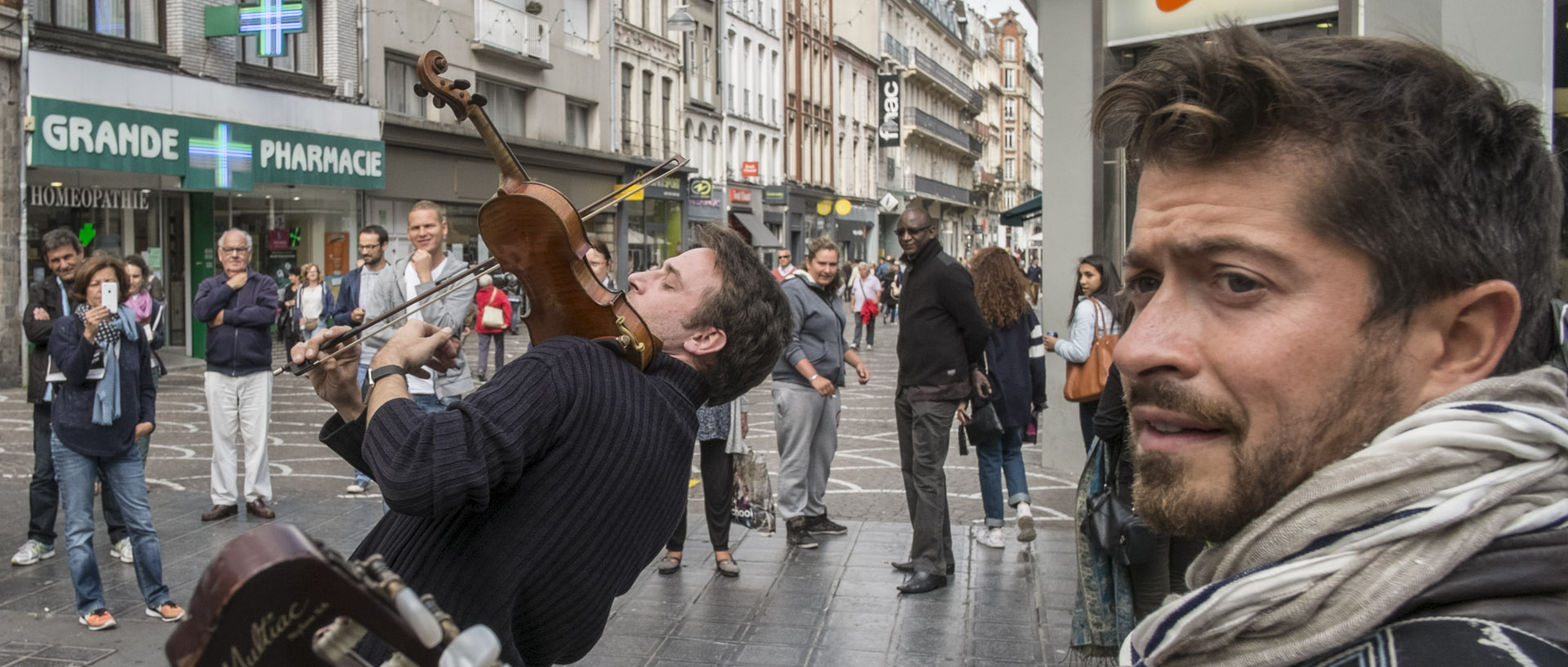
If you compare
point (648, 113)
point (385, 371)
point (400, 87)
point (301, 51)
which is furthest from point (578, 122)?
point (385, 371)

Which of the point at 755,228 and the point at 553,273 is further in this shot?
the point at 755,228

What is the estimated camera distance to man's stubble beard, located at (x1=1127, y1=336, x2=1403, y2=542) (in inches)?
45.3

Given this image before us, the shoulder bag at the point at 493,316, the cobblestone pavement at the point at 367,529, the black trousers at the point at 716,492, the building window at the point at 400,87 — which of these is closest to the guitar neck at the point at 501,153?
the cobblestone pavement at the point at 367,529

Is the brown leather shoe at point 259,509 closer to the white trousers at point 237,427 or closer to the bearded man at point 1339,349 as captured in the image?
the white trousers at point 237,427

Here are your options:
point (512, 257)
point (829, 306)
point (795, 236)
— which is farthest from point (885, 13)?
point (512, 257)

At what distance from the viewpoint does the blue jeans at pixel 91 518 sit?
19.5 feet

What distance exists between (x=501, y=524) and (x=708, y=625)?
372 centimetres

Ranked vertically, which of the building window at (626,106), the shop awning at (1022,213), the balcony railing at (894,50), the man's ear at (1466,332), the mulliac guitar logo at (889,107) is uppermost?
the balcony railing at (894,50)

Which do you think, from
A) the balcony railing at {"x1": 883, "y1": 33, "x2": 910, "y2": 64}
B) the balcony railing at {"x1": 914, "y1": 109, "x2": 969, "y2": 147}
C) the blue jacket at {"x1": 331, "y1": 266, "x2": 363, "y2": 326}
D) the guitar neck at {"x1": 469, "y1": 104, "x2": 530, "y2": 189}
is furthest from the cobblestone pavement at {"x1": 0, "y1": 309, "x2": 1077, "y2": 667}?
the balcony railing at {"x1": 914, "y1": 109, "x2": 969, "y2": 147}

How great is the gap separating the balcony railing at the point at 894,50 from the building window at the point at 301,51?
140ft

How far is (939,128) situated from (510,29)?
1800 inches

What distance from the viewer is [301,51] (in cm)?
2367

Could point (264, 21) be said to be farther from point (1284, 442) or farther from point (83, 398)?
point (1284, 442)

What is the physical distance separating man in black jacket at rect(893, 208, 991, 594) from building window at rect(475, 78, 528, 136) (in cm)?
2358
